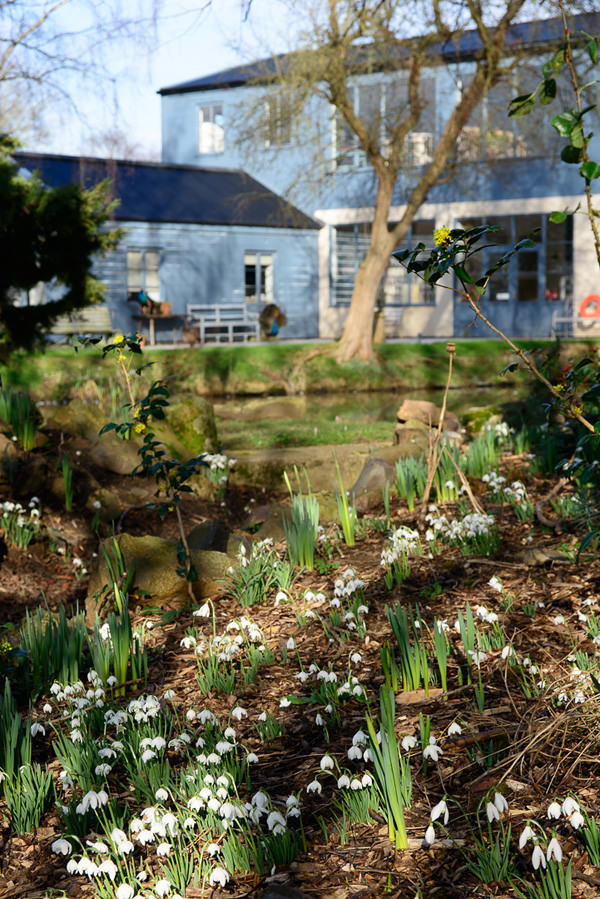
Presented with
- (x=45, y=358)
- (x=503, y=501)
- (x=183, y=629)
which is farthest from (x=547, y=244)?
(x=183, y=629)

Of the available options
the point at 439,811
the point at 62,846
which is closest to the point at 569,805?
the point at 439,811

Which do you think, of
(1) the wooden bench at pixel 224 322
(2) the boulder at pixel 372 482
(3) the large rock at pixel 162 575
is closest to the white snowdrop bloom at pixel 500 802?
(3) the large rock at pixel 162 575

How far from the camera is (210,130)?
105 ft

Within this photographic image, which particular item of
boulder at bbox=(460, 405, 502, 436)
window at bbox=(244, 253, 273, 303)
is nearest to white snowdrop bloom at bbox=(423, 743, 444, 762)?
boulder at bbox=(460, 405, 502, 436)

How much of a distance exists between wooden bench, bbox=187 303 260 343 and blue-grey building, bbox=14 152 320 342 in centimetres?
42

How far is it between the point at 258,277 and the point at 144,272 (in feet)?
12.4

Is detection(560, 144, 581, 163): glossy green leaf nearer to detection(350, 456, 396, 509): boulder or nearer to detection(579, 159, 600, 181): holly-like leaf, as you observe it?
detection(579, 159, 600, 181): holly-like leaf

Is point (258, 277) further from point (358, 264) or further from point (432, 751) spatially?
point (432, 751)

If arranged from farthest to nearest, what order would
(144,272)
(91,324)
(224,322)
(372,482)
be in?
(144,272) → (224,322) → (91,324) → (372,482)

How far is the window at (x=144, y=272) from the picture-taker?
2636cm

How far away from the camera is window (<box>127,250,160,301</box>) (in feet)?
86.5

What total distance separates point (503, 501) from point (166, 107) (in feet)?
96.1

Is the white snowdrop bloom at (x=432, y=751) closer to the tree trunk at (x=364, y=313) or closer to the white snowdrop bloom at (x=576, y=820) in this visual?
the white snowdrop bloom at (x=576, y=820)

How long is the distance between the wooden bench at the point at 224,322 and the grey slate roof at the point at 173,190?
2533 millimetres
